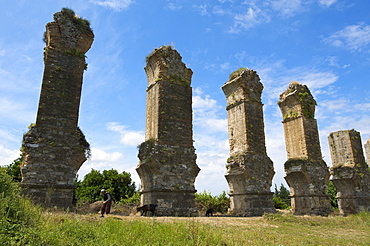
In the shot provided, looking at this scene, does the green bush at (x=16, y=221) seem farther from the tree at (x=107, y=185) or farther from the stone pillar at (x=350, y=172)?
the stone pillar at (x=350, y=172)

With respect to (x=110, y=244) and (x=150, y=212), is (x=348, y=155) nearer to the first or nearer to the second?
(x=150, y=212)

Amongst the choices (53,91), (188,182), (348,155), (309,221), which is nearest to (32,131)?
(53,91)

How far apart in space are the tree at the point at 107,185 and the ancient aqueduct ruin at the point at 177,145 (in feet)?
34.4

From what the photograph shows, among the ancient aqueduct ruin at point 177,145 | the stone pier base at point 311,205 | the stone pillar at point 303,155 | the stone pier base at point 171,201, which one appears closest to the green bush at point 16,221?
the ancient aqueduct ruin at point 177,145

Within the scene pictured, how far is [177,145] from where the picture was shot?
12.0 metres

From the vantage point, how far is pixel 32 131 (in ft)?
32.0

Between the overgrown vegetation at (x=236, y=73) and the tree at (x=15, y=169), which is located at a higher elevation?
the overgrown vegetation at (x=236, y=73)

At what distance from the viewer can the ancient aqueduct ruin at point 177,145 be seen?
9891mm

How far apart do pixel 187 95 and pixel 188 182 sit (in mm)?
3981

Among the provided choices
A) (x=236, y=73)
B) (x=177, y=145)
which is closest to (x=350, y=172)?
(x=236, y=73)

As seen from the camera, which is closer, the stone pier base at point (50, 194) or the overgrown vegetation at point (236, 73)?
the stone pier base at point (50, 194)

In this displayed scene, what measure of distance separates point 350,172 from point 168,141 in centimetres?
1284

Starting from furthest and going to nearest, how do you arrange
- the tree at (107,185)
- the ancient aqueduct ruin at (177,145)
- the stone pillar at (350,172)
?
the tree at (107,185)
the stone pillar at (350,172)
the ancient aqueduct ruin at (177,145)

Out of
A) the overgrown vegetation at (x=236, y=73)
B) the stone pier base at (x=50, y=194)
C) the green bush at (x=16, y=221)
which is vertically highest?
the overgrown vegetation at (x=236, y=73)
